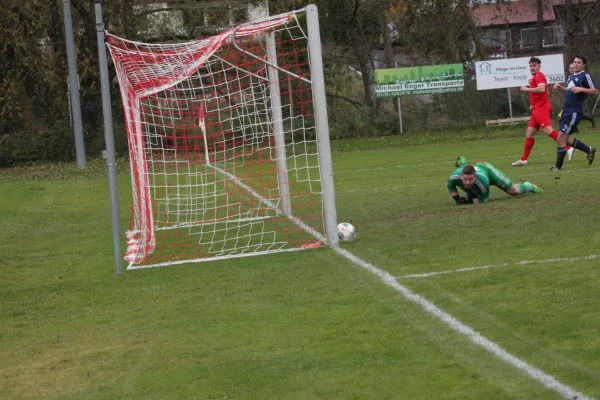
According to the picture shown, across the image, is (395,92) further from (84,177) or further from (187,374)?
(187,374)

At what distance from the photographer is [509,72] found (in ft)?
106

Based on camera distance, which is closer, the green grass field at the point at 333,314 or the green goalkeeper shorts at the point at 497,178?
the green grass field at the point at 333,314

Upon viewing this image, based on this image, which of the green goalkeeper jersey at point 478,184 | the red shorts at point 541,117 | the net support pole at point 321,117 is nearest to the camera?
the net support pole at point 321,117

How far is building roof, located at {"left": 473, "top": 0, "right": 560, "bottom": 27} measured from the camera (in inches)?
1654

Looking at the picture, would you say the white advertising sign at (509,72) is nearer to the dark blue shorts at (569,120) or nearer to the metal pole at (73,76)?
the metal pole at (73,76)

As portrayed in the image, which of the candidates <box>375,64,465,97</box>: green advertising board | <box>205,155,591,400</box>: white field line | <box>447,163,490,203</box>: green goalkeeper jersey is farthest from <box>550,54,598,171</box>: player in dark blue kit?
<box>375,64,465,97</box>: green advertising board

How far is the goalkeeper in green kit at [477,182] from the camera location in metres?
12.3

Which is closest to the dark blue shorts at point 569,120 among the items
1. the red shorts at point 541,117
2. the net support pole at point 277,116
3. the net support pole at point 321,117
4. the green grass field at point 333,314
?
the red shorts at point 541,117

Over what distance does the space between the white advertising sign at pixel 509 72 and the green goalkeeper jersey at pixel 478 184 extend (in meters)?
20.3

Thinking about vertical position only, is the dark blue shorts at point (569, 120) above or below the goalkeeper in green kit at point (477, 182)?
above

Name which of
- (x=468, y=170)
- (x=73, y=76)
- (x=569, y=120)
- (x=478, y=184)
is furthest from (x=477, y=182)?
(x=73, y=76)

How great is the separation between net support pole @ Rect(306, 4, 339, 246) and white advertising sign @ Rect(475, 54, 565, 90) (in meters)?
23.3

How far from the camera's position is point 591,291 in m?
6.88

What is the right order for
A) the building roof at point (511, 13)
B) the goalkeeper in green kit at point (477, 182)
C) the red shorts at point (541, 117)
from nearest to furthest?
the goalkeeper in green kit at point (477, 182) → the red shorts at point (541, 117) → the building roof at point (511, 13)
